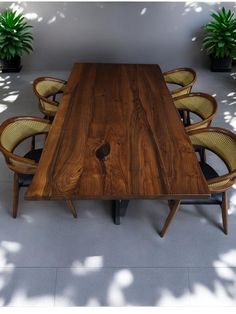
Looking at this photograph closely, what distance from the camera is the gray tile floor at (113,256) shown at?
1.75 meters

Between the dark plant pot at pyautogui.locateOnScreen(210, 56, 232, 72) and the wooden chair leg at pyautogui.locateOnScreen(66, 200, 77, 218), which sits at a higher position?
the dark plant pot at pyautogui.locateOnScreen(210, 56, 232, 72)

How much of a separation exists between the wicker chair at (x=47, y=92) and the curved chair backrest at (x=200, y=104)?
117 centimetres

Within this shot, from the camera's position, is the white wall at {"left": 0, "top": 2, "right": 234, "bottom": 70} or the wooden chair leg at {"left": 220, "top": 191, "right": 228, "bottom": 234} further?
the white wall at {"left": 0, "top": 2, "right": 234, "bottom": 70}

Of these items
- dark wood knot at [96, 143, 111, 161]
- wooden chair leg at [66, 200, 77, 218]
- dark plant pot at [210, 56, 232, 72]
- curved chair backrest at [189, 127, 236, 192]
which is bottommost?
wooden chair leg at [66, 200, 77, 218]

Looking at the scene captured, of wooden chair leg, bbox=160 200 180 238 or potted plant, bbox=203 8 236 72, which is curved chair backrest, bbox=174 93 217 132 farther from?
potted plant, bbox=203 8 236 72

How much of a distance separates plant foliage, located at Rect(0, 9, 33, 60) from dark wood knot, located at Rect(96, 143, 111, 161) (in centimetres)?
349

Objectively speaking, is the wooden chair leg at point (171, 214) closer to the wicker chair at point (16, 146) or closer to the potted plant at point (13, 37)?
the wicker chair at point (16, 146)

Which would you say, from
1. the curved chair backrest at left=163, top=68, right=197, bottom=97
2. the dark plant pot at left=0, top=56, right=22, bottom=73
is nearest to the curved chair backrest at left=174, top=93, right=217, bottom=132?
the curved chair backrest at left=163, top=68, right=197, bottom=97

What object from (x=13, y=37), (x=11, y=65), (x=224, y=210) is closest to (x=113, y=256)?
(x=224, y=210)

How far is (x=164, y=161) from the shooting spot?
168 cm

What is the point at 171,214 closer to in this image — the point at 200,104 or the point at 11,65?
the point at 200,104

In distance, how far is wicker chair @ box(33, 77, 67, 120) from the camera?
260 centimetres

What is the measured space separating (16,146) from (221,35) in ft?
12.6

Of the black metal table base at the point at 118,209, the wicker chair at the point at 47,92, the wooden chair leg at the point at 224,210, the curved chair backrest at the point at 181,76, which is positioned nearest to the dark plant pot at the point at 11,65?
the wicker chair at the point at 47,92
